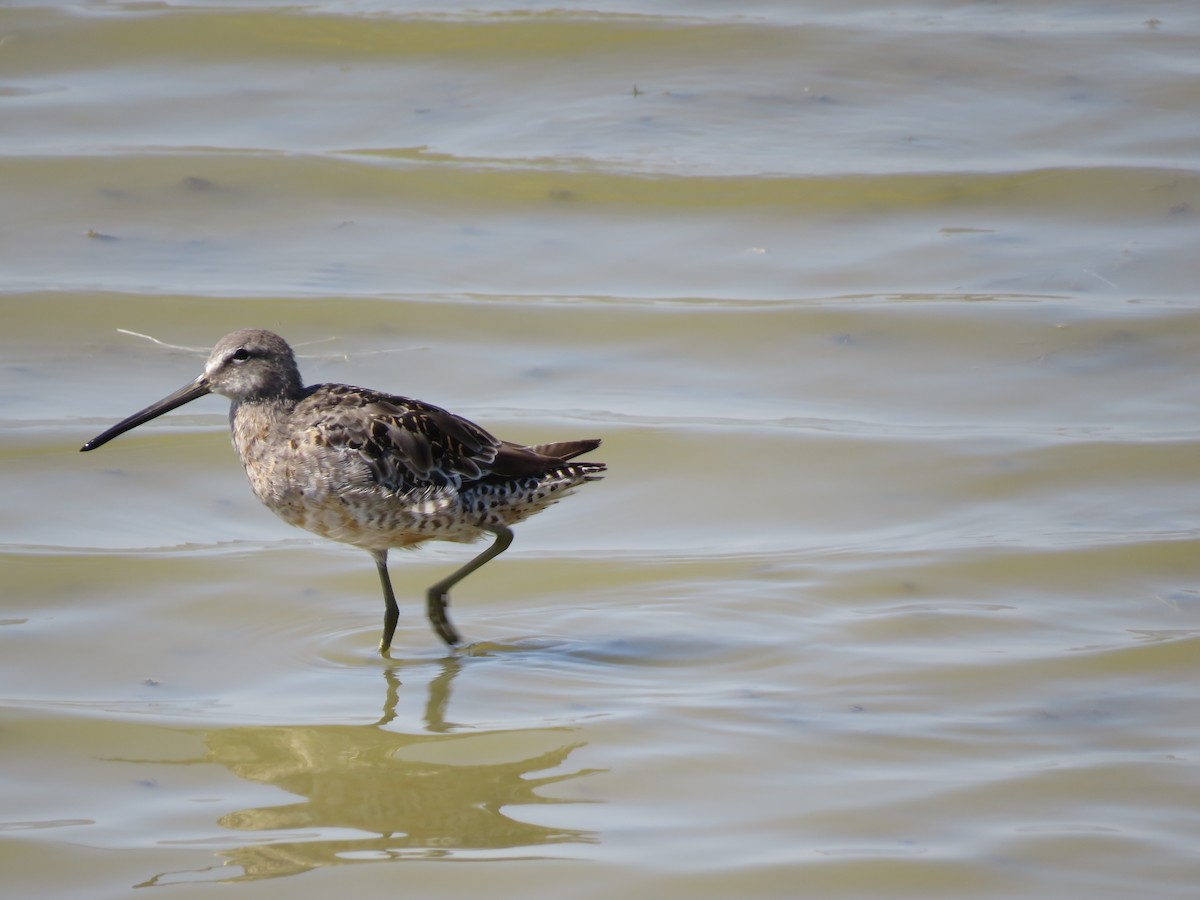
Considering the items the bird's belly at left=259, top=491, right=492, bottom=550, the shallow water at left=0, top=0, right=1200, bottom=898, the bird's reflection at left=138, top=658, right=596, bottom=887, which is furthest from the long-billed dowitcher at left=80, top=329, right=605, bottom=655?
the bird's reflection at left=138, top=658, right=596, bottom=887

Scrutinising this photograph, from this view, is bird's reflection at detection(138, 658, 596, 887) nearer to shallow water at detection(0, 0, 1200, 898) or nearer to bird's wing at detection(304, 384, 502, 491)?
shallow water at detection(0, 0, 1200, 898)

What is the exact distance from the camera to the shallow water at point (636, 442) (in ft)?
14.7

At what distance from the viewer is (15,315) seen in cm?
776

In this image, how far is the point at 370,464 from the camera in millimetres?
5527

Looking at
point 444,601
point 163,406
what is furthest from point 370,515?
point 163,406

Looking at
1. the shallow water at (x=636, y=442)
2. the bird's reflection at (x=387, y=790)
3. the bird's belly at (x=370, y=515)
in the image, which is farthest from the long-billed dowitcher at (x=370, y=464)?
the bird's reflection at (x=387, y=790)

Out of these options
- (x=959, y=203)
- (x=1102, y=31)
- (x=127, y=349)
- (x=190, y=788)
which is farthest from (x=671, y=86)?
(x=190, y=788)

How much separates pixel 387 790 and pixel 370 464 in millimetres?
1261

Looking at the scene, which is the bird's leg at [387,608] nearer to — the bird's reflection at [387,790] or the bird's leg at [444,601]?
the bird's leg at [444,601]

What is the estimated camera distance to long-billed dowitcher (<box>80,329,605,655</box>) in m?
5.53

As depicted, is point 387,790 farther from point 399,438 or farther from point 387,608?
point 399,438

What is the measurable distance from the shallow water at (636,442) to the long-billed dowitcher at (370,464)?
33cm

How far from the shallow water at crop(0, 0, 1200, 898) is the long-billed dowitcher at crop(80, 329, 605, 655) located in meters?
0.33

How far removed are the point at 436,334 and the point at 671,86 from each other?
10.1 ft
